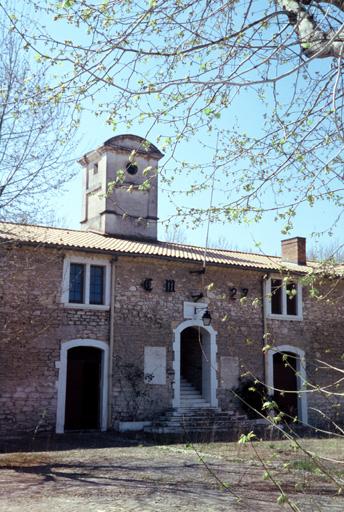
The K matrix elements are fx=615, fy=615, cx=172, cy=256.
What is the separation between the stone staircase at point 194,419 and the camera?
1620 cm

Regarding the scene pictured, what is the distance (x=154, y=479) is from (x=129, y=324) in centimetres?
799

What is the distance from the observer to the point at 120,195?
2017 centimetres

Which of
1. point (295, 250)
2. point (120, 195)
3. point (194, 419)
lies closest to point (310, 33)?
point (194, 419)

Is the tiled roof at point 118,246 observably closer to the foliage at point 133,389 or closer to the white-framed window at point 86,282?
the white-framed window at point 86,282

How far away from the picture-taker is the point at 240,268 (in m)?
18.7

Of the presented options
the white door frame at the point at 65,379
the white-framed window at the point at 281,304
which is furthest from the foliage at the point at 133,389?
the white-framed window at the point at 281,304

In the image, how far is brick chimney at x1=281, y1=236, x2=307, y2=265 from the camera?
22.6 metres

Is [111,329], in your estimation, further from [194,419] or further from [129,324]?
[194,419]

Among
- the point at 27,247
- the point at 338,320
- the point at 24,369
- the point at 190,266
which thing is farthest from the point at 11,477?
the point at 338,320

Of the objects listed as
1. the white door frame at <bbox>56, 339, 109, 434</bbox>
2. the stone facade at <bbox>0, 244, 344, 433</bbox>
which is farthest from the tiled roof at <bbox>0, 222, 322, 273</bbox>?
the white door frame at <bbox>56, 339, 109, 434</bbox>

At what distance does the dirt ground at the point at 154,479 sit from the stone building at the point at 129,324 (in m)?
2.73

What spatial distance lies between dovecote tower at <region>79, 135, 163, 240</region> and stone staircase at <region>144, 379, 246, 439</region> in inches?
214

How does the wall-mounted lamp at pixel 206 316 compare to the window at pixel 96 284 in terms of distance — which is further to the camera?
the wall-mounted lamp at pixel 206 316

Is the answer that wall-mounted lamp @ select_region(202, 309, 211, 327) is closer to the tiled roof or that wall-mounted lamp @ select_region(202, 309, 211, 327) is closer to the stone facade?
the stone facade
